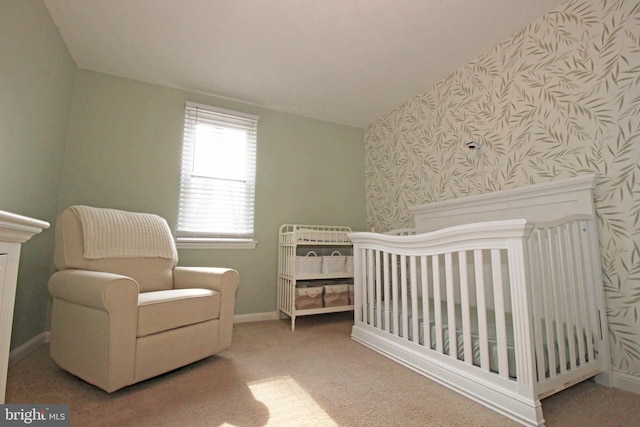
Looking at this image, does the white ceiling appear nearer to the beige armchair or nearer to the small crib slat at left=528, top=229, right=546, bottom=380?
the beige armchair

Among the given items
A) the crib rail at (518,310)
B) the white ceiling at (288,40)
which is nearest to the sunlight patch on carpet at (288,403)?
the crib rail at (518,310)

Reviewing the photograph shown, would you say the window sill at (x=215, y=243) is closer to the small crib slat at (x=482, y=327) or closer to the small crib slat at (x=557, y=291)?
the small crib slat at (x=482, y=327)

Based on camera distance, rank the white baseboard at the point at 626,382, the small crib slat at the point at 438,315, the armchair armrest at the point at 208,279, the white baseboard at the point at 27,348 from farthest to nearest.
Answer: the armchair armrest at the point at 208,279, the white baseboard at the point at 27,348, the small crib slat at the point at 438,315, the white baseboard at the point at 626,382

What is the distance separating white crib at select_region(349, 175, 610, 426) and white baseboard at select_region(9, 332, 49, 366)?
2.17 meters

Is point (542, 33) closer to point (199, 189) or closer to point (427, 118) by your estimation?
point (427, 118)

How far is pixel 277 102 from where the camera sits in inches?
118

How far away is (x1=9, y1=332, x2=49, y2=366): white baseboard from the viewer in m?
1.74

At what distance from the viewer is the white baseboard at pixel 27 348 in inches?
68.7

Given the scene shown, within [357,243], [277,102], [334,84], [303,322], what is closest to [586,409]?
[357,243]

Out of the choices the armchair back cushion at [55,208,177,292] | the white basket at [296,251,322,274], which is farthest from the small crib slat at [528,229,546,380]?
the armchair back cushion at [55,208,177,292]

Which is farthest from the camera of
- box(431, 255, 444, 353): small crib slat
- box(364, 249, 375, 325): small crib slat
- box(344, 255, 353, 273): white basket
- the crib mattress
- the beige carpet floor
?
box(344, 255, 353, 273): white basket

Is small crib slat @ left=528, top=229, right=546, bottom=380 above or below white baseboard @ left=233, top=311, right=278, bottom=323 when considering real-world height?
above

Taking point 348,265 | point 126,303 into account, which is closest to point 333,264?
point 348,265

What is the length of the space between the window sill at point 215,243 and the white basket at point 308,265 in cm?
54
